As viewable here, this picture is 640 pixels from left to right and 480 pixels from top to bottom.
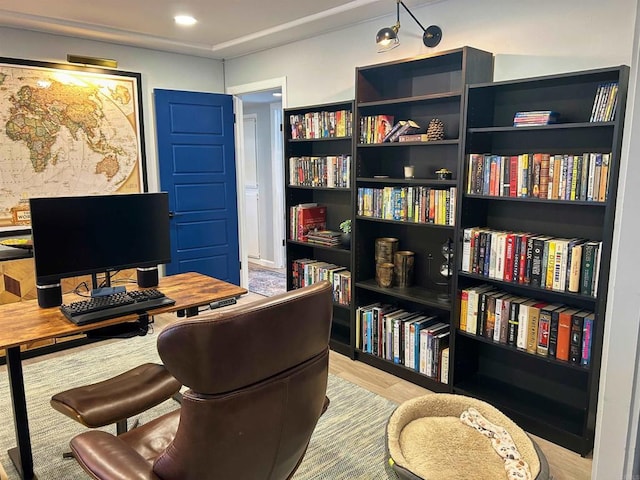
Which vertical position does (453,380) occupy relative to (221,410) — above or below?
below

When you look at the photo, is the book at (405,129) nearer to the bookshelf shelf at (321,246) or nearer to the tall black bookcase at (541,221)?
the tall black bookcase at (541,221)

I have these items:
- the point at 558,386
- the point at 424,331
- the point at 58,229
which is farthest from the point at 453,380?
the point at 58,229

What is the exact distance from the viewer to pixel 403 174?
3354 millimetres

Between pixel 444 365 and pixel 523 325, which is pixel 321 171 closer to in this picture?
Result: pixel 444 365

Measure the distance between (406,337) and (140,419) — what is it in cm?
168

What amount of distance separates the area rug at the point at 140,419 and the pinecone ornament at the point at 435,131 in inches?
64.6

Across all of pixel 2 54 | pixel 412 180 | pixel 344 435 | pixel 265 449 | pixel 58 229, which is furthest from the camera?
pixel 2 54

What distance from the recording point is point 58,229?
6.72 feet

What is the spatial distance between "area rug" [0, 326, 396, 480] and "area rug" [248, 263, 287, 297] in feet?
6.05

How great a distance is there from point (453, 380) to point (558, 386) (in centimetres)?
58

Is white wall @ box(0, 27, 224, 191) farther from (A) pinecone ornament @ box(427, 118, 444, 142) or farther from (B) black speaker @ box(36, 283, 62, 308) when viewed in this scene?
(A) pinecone ornament @ box(427, 118, 444, 142)

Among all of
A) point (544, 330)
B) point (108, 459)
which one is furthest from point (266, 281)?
point (108, 459)

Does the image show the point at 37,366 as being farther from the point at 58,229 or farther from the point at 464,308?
the point at 464,308

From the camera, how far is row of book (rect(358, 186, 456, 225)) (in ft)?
9.38
